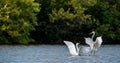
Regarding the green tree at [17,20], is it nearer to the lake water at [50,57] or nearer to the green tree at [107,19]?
the green tree at [107,19]

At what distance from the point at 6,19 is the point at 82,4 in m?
13.1

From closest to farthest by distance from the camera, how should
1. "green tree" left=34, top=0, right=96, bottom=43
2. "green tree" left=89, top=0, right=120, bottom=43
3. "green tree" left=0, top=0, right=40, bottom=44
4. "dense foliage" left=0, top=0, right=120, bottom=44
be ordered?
"green tree" left=0, top=0, right=40, bottom=44
"dense foliage" left=0, top=0, right=120, bottom=44
"green tree" left=34, top=0, right=96, bottom=43
"green tree" left=89, top=0, right=120, bottom=43

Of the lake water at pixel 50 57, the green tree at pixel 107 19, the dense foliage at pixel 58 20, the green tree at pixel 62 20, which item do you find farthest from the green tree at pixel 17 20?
the lake water at pixel 50 57

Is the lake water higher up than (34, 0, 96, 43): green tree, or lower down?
higher up

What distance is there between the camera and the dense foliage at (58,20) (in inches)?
2950

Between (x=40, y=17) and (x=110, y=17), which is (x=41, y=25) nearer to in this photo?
(x=40, y=17)

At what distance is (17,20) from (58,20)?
7660 millimetres

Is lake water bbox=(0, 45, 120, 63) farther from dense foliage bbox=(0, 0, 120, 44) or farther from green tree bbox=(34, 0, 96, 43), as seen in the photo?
green tree bbox=(34, 0, 96, 43)

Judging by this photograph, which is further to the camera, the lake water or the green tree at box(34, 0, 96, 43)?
the green tree at box(34, 0, 96, 43)

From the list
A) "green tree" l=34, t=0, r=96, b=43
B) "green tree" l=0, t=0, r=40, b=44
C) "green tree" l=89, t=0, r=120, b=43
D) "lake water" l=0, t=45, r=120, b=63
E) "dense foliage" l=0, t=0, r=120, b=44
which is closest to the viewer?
"lake water" l=0, t=45, r=120, b=63

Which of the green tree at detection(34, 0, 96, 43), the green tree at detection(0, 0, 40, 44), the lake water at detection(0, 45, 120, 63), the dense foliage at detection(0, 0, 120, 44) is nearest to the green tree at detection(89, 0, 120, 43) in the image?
the dense foliage at detection(0, 0, 120, 44)

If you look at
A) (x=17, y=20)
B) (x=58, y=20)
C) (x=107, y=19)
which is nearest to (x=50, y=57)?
(x=17, y=20)

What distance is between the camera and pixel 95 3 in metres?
81.1

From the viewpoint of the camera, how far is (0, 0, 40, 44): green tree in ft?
243
